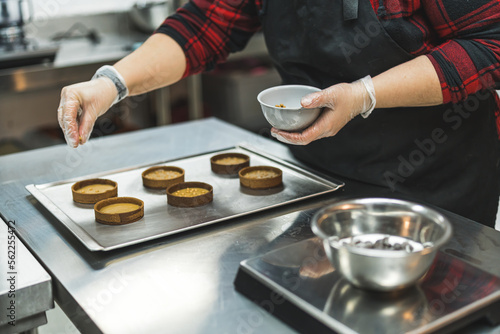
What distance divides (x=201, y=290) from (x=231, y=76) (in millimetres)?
3096

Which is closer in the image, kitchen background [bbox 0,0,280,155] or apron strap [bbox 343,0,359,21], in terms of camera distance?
apron strap [bbox 343,0,359,21]

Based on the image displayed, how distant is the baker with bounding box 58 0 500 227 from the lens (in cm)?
137

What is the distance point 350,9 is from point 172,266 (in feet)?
2.64

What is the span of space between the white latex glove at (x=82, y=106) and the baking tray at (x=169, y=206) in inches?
6.1

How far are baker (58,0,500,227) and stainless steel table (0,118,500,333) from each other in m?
0.16

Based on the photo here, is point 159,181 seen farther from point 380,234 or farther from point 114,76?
point 380,234

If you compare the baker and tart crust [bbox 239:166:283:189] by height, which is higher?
the baker

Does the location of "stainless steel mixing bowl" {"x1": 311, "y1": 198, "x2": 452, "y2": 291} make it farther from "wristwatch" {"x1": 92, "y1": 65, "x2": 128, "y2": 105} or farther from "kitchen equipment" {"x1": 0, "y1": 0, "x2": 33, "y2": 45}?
"kitchen equipment" {"x1": 0, "y1": 0, "x2": 33, "y2": 45}

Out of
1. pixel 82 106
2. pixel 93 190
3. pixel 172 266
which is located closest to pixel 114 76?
pixel 82 106

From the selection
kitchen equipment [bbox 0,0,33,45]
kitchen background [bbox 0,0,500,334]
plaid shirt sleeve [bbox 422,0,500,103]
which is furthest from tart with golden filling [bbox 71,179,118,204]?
kitchen equipment [bbox 0,0,33,45]

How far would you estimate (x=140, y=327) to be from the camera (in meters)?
0.97

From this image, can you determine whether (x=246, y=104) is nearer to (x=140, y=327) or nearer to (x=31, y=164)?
(x=31, y=164)

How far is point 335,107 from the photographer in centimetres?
133

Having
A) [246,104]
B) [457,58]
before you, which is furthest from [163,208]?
[246,104]
